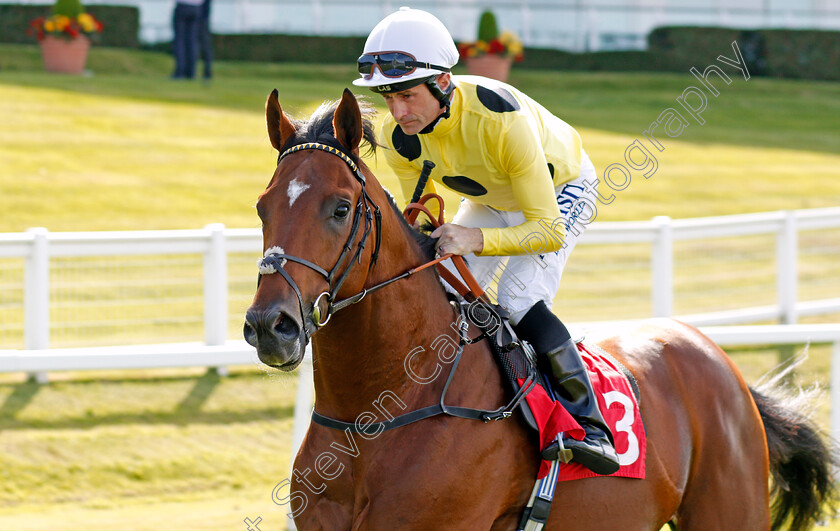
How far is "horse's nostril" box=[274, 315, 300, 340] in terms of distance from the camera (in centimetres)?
224

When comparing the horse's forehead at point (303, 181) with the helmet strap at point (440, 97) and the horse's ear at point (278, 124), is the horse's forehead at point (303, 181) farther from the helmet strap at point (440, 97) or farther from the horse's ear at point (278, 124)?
the helmet strap at point (440, 97)

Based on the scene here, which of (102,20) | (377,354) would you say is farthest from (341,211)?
(102,20)

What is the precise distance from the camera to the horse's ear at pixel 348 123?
2.54 metres

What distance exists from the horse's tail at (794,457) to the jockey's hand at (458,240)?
1665 millimetres

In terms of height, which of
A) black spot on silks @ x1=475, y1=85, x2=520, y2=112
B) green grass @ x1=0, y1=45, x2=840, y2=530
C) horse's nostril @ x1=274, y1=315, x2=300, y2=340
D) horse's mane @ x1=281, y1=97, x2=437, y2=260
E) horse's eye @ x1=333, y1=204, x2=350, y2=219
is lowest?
green grass @ x1=0, y1=45, x2=840, y2=530

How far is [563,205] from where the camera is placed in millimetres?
3402

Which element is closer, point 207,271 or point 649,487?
point 649,487

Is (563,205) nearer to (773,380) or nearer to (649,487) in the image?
(649,487)

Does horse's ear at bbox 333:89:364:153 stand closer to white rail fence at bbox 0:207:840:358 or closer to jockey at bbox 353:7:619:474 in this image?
jockey at bbox 353:7:619:474

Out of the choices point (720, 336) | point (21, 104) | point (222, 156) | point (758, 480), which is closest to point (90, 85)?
point (21, 104)

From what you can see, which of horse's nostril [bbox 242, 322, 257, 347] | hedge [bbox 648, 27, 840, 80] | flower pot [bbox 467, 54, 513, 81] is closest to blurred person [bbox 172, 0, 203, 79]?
flower pot [bbox 467, 54, 513, 81]

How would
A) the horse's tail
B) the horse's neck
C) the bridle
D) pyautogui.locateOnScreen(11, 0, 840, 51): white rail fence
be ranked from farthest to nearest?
pyautogui.locateOnScreen(11, 0, 840, 51): white rail fence, the horse's tail, the horse's neck, the bridle

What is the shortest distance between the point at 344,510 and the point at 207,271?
13.4 feet

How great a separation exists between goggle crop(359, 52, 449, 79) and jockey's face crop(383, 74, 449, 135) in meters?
0.09
